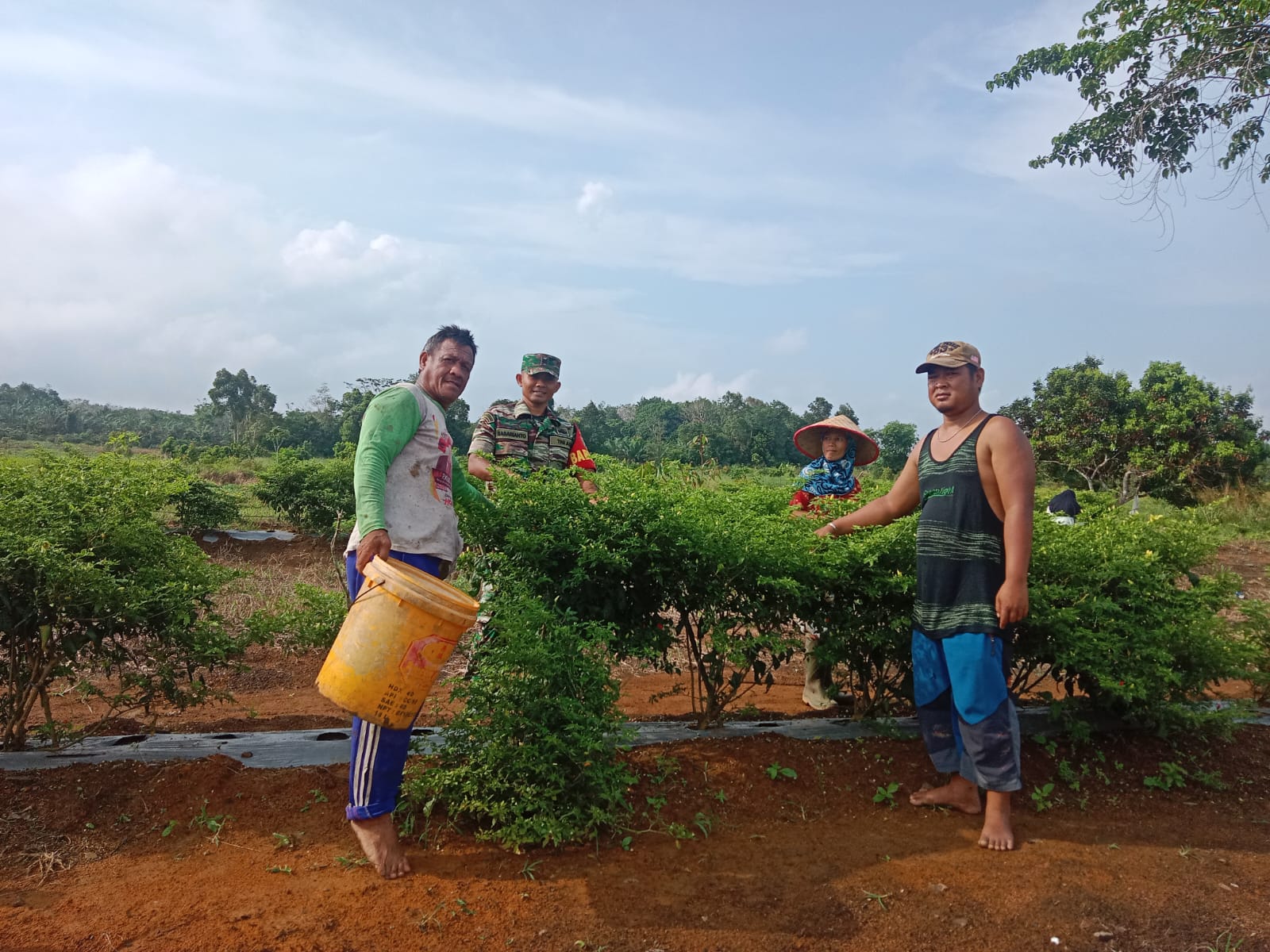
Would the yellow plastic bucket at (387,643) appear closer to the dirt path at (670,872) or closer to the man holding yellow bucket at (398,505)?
the man holding yellow bucket at (398,505)

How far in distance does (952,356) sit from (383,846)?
2815mm

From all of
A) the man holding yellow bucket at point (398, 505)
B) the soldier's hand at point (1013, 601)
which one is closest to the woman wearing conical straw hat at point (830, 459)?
the soldier's hand at point (1013, 601)

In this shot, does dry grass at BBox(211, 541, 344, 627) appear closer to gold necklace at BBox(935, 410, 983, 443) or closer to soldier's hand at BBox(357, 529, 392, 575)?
soldier's hand at BBox(357, 529, 392, 575)

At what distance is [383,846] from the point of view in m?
2.74

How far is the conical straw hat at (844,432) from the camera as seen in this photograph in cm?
496

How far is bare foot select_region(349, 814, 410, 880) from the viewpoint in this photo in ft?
8.95

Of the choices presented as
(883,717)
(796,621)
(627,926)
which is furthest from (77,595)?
(883,717)

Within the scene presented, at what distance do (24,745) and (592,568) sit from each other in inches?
104

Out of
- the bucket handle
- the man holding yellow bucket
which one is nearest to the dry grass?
the man holding yellow bucket

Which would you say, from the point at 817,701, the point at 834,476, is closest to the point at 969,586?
the point at 834,476

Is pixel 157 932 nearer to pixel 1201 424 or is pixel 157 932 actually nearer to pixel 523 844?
pixel 523 844

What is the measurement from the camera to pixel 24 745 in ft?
12.0

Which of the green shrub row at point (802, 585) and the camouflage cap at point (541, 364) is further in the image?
the camouflage cap at point (541, 364)

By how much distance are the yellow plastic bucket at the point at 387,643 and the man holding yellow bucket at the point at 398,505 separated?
0.15 metres
